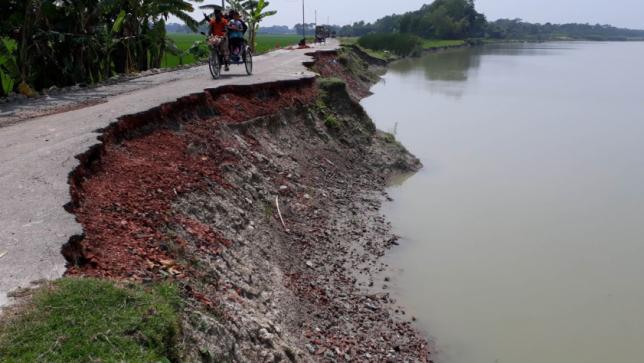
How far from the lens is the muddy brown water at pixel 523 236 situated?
6.95m

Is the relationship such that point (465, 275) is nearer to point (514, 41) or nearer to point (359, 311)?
point (359, 311)

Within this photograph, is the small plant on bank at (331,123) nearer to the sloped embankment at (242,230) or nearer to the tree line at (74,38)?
the sloped embankment at (242,230)

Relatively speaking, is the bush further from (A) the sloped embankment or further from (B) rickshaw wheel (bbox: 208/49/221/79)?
(A) the sloped embankment

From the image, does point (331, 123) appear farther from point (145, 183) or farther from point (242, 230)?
point (145, 183)

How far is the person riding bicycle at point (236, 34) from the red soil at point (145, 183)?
357 centimetres

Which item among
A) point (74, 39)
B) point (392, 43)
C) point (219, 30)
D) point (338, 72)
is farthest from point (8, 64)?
point (392, 43)

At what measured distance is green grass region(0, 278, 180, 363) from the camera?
2.87m

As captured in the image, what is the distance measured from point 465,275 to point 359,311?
246cm

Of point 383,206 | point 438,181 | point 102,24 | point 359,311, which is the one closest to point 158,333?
point 359,311

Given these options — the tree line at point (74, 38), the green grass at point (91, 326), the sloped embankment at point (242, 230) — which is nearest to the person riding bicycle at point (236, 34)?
the sloped embankment at point (242, 230)

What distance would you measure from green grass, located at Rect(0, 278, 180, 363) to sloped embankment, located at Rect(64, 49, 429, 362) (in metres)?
0.28

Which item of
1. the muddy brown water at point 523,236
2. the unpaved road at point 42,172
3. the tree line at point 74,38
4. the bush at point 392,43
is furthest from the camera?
the bush at point 392,43

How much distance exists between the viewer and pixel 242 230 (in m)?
7.19

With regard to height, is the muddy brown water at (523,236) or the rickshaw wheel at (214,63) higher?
the rickshaw wheel at (214,63)
